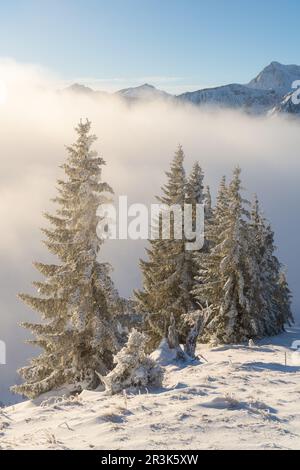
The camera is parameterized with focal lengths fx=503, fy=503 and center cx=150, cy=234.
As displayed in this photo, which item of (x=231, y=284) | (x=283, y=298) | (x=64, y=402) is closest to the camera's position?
(x=64, y=402)

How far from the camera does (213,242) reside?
36.4 m

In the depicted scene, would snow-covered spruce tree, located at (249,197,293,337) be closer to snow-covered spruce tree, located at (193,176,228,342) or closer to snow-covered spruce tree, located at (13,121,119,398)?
snow-covered spruce tree, located at (193,176,228,342)

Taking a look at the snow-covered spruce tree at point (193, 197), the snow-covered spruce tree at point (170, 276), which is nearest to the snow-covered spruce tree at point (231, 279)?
the snow-covered spruce tree at point (193, 197)

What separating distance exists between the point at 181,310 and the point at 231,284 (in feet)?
14.1

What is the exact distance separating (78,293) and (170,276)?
13.2m

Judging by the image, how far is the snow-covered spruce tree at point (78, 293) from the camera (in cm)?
2236

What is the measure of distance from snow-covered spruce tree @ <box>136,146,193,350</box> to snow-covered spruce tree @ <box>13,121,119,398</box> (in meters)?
11.9

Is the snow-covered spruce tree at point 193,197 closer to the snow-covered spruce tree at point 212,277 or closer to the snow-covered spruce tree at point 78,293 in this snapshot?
the snow-covered spruce tree at point 212,277

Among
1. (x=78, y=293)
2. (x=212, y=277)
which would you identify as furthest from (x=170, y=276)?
(x=78, y=293)

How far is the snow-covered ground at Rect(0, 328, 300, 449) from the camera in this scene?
9055mm
